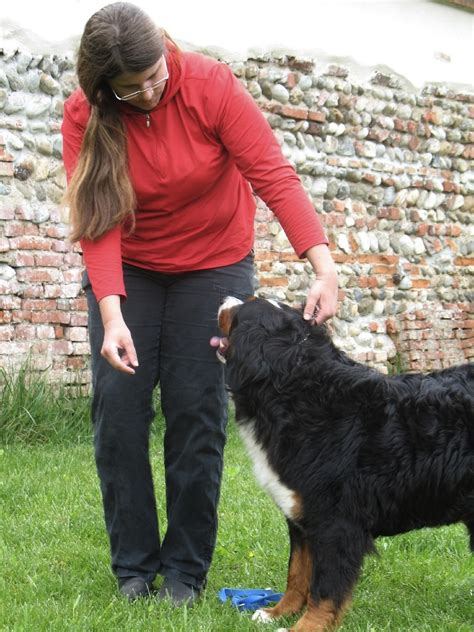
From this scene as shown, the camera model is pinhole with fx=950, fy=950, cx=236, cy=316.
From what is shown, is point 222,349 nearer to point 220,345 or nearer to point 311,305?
point 220,345

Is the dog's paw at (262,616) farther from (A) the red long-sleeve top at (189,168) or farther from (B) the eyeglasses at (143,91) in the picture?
(B) the eyeglasses at (143,91)

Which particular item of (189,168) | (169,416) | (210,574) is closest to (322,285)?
(189,168)

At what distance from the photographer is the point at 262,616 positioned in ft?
11.4

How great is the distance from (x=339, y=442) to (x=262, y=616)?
738 mm

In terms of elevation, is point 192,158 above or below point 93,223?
above

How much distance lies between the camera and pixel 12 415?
652 centimetres

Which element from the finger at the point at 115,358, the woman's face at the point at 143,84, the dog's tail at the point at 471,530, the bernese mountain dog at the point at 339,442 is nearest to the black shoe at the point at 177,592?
the bernese mountain dog at the point at 339,442

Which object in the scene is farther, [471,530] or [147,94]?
[471,530]

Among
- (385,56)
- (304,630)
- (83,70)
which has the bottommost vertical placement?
(304,630)

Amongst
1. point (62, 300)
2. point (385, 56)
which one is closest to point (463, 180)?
point (385, 56)

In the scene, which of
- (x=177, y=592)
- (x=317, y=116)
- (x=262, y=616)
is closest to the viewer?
(x=262, y=616)

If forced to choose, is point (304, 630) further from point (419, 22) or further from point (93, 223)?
point (419, 22)

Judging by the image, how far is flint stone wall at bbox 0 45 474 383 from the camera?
6.82 meters

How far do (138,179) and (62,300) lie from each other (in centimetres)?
370
